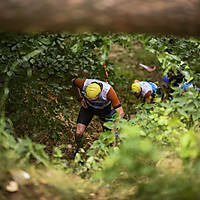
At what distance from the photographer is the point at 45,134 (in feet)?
12.0

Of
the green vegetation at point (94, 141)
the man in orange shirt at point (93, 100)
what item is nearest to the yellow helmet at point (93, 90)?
the man in orange shirt at point (93, 100)

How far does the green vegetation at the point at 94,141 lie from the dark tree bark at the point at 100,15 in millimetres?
352

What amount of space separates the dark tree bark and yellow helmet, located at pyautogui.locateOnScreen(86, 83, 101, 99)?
5.91ft

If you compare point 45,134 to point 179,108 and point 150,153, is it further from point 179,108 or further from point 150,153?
point 150,153

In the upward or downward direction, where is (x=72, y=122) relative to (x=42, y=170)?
upward

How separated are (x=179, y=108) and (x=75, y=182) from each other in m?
1.25

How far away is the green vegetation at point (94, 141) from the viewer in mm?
1477

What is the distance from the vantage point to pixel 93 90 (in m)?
3.65

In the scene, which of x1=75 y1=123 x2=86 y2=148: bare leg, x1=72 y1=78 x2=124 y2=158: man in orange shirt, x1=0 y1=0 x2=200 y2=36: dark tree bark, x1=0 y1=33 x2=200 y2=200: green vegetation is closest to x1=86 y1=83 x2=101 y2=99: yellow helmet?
x1=72 y1=78 x2=124 y2=158: man in orange shirt

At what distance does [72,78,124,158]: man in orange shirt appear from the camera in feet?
12.2

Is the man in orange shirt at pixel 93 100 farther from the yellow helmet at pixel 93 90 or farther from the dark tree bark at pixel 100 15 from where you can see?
the dark tree bark at pixel 100 15

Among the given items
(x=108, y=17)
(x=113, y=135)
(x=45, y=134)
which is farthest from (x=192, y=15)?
(x=45, y=134)

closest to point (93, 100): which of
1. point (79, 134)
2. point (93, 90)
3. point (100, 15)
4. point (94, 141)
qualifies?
point (93, 90)

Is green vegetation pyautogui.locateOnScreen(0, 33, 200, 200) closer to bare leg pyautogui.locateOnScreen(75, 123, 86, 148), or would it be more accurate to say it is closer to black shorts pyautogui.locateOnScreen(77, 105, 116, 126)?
bare leg pyautogui.locateOnScreen(75, 123, 86, 148)
